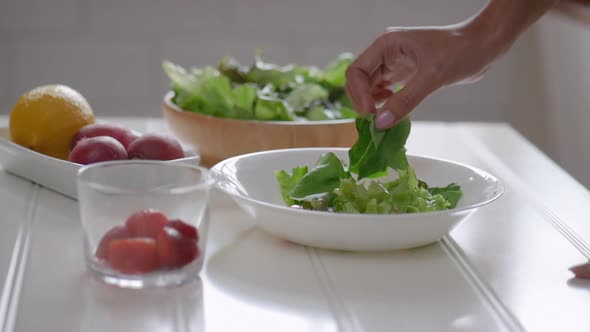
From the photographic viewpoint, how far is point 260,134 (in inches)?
55.1

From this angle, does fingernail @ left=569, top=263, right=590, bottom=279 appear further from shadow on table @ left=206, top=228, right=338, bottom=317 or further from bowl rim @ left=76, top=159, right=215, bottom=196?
bowl rim @ left=76, top=159, right=215, bottom=196

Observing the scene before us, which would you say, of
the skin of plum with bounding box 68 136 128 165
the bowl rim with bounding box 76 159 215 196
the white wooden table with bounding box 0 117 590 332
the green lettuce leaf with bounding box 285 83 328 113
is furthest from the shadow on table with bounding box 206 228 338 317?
the green lettuce leaf with bounding box 285 83 328 113

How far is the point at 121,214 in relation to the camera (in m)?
0.84

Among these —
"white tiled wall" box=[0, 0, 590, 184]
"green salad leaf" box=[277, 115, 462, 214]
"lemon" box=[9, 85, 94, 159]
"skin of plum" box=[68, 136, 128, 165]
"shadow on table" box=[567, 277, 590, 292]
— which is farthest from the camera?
"white tiled wall" box=[0, 0, 590, 184]

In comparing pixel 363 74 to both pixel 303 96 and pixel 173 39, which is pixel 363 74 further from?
pixel 173 39


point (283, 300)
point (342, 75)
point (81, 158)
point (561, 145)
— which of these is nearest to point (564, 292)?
point (283, 300)

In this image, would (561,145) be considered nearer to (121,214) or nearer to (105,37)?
(105,37)

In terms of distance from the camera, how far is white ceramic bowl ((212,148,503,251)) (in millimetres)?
940

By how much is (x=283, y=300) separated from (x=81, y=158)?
439 mm

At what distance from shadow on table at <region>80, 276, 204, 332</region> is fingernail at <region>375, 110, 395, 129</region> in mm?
331

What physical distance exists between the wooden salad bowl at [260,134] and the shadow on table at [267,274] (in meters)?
0.36

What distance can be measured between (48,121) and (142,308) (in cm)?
55

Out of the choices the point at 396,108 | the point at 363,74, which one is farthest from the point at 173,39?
the point at 396,108

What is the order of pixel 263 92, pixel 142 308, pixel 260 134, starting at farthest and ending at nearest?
pixel 263 92 < pixel 260 134 < pixel 142 308
